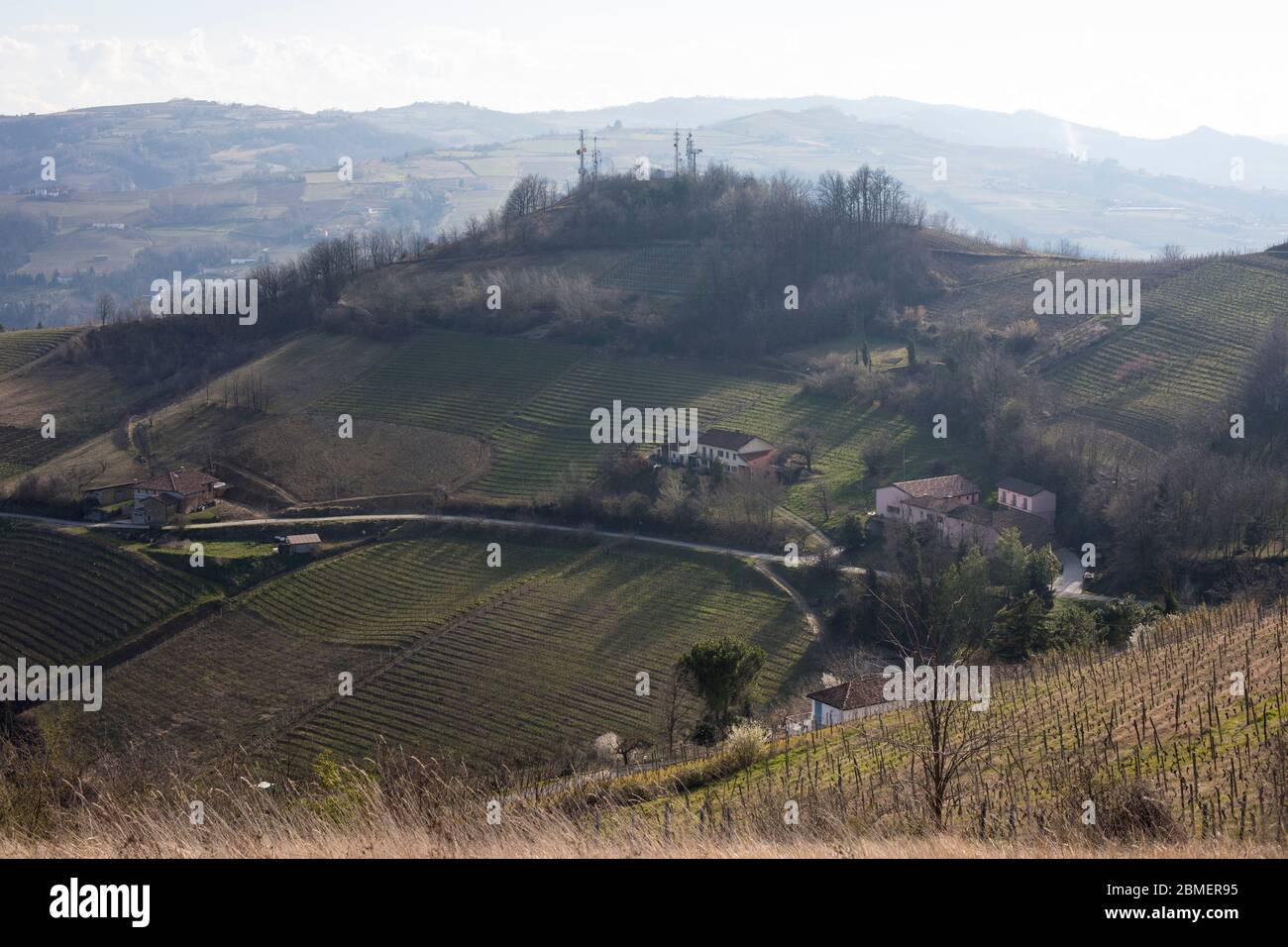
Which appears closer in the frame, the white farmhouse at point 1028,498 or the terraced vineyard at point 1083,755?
the terraced vineyard at point 1083,755

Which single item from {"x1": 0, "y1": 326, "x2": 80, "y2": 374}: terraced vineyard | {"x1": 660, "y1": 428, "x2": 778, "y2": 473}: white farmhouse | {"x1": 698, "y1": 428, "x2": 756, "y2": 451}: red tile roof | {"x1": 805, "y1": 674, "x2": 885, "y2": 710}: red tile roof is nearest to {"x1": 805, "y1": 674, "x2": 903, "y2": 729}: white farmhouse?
{"x1": 805, "y1": 674, "x2": 885, "y2": 710}: red tile roof

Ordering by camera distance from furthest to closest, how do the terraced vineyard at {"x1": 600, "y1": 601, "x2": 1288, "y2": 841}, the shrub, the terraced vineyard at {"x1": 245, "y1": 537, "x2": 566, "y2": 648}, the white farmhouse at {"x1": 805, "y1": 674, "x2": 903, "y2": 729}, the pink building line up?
the pink building < the terraced vineyard at {"x1": 245, "y1": 537, "x2": 566, "y2": 648} < the white farmhouse at {"x1": 805, "y1": 674, "x2": 903, "y2": 729} < the shrub < the terraced vineyard at {"x1": 600, "y1": 601, "x2": 1288, "y2": 841}

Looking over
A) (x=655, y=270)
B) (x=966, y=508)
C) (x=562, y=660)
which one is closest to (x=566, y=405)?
(x=655, y=270)

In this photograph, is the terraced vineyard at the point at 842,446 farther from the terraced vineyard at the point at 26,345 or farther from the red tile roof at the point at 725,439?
the terraced vineyard at the point at 26,345

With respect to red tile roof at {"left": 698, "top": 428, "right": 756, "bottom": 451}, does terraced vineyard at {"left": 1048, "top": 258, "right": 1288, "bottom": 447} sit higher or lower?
higher

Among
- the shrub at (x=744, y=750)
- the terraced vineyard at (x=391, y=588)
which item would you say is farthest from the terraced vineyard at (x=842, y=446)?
the shrub at (x=744, y=750)

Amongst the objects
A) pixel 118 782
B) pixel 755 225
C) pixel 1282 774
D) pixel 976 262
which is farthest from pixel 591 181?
pixel 1282 774

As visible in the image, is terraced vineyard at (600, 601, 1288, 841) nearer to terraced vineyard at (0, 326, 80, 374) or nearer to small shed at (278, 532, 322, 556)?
small shed at (278, 532, 322, 556)
